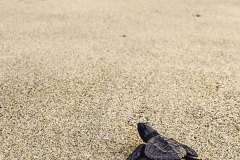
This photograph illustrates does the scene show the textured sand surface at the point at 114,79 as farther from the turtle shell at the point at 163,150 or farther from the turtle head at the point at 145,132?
the turtle shell at the point at 163,150

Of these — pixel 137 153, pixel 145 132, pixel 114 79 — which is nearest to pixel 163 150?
pixel 137 153

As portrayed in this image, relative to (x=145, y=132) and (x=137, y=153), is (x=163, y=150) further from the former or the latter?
(x=145, y=132)

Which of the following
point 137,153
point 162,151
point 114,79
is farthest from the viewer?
point 114,79

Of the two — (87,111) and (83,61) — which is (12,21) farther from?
(87,111)

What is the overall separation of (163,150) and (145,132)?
0.44 metres

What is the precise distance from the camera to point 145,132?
310 centimetres

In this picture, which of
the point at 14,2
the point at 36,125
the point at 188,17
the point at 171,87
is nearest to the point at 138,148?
the point at 36,125

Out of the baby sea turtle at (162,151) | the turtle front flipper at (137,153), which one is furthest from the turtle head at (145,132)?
the turtle front flipper at (137,153)

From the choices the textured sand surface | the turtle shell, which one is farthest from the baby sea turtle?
the textured sand surface

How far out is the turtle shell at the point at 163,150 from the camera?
8.68 feet

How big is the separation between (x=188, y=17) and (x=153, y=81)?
9.00 ft

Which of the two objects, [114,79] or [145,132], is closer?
[145,132]

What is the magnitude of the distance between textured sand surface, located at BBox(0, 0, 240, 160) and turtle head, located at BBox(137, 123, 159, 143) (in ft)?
0.50

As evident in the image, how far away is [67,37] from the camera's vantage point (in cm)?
571
